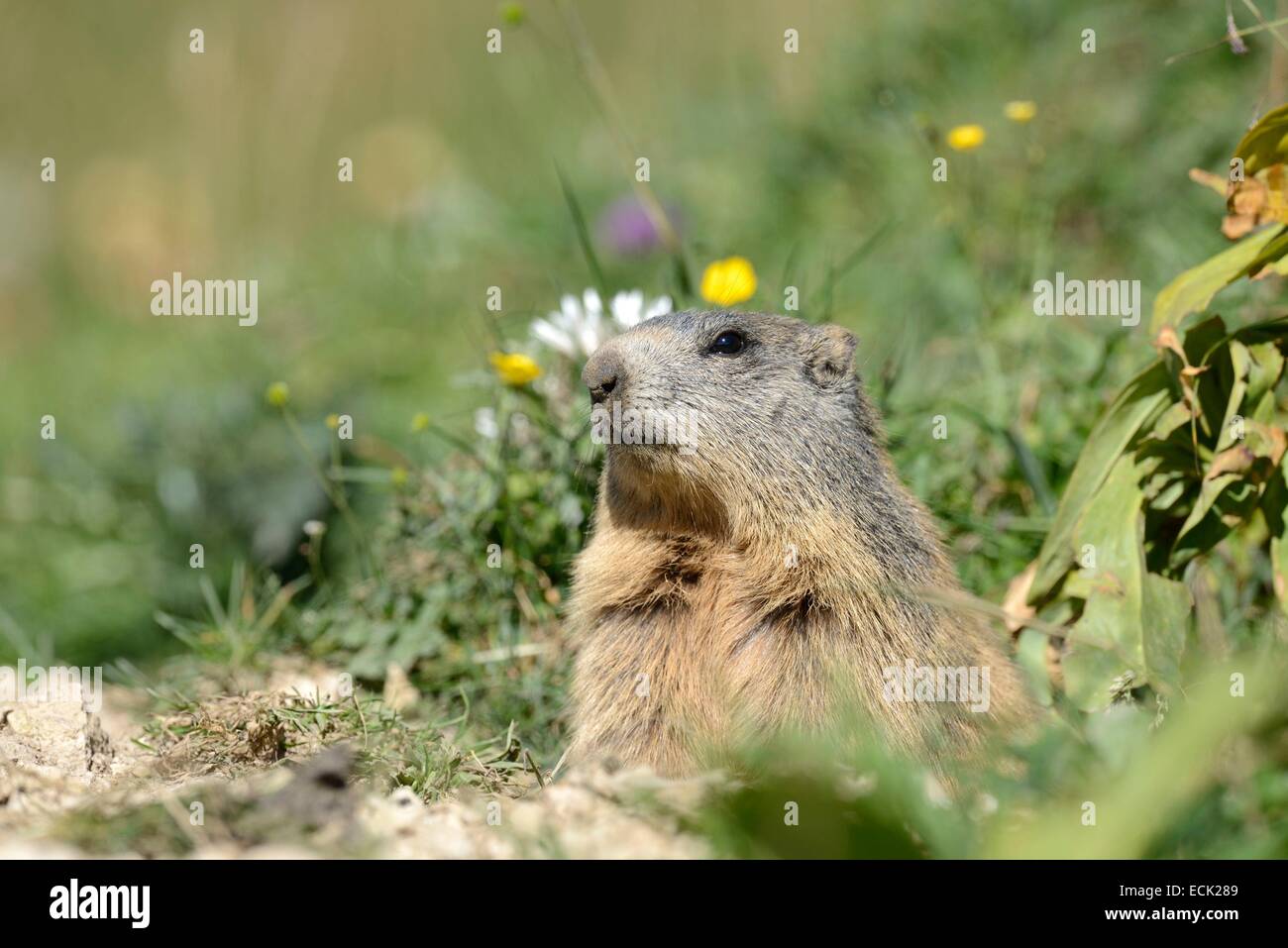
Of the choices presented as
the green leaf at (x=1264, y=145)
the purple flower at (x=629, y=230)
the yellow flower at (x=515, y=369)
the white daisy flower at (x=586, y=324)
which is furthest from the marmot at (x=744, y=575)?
the purple flower at (x=629, y=230)

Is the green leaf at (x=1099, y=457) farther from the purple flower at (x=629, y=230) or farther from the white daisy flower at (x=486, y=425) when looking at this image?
the purple flower at (x=629, y=230)

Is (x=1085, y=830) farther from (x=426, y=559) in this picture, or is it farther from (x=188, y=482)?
(x=188, y=482)

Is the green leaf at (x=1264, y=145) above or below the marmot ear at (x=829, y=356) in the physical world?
above

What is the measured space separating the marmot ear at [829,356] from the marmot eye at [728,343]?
23 centimetres

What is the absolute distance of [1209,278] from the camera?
4.19 metres

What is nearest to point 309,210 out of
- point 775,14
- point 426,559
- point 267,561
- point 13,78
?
point 13,78

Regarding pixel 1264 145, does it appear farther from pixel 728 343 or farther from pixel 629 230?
pixel 629 230

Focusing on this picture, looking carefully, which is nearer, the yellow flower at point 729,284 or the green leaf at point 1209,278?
the green leaf at point 1209,278

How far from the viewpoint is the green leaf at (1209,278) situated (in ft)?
13.4

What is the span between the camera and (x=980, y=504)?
17.6 ft

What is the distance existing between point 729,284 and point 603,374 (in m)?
1.32

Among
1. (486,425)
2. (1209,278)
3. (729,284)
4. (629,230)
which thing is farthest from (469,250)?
(1209,278)

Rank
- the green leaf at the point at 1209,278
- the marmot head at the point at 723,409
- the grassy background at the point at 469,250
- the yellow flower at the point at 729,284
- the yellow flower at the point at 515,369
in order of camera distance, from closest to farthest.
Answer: the marmot head at the point at 723,409 → the green leaf at the point at 1209,278 → the yellow flower at the point at 515,369 → the yellow flower at the point at 729,284 → the grassy background at the point at 469,250

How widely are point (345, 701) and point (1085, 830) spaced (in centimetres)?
246
